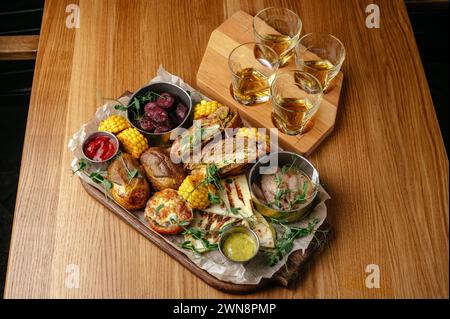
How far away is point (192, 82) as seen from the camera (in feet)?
7.13

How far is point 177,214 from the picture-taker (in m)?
1.75

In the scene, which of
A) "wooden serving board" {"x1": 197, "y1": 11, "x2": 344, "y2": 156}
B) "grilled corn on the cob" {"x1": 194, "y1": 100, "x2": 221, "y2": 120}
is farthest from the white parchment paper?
"grilled corn on the cob" {"x1": 194, "y1": 100, "x2": 221, "y2": 120}

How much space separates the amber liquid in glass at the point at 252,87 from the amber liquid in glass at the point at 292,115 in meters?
0.09

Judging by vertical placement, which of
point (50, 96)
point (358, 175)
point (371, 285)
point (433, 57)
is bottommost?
point (433, 57)

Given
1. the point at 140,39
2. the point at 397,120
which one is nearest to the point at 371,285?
the point at 397,120

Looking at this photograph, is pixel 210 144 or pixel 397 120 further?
pixel 397 120

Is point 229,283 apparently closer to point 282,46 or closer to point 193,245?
point 193,245

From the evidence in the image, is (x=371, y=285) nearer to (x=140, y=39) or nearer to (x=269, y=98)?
(x=269, y=98)

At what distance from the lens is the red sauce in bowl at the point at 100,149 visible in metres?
1.88

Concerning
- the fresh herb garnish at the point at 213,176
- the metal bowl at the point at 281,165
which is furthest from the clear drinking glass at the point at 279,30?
the fresh herb garnish at the point at 213,176
